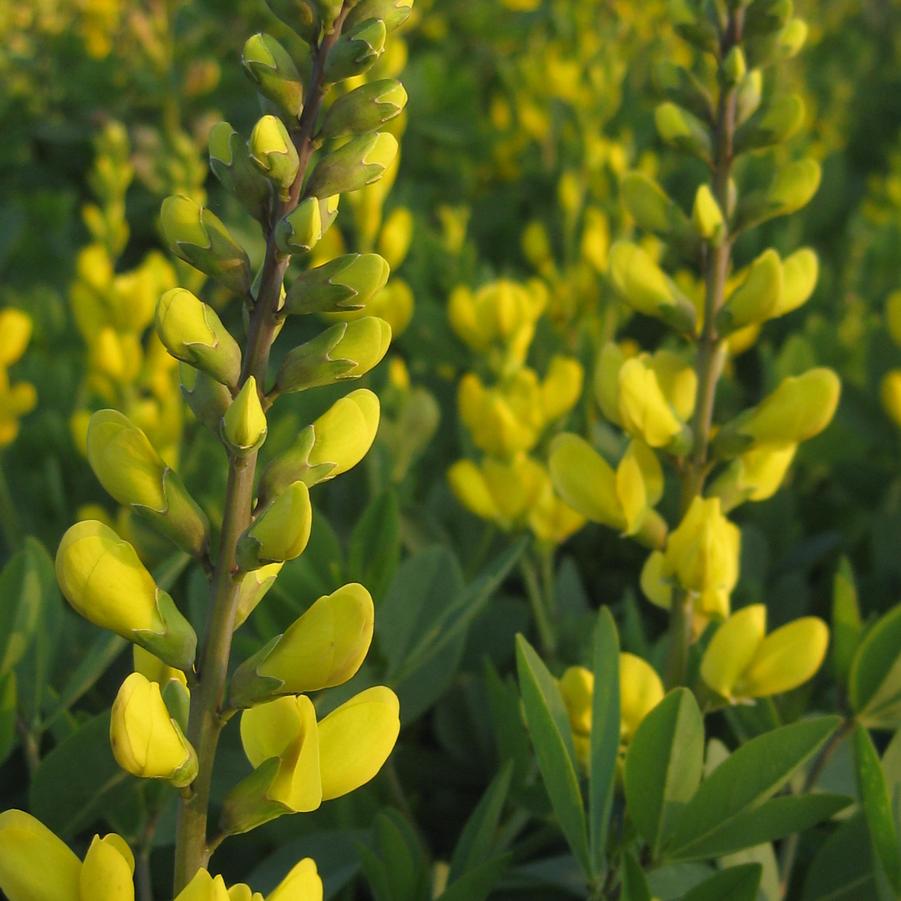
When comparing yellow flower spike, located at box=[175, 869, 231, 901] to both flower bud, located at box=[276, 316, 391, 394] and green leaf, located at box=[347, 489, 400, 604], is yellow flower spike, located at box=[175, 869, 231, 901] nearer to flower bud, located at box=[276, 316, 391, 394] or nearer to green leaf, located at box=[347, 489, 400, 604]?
flower bud, located at box=[276, 316, 391, 394]

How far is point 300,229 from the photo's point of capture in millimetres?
491

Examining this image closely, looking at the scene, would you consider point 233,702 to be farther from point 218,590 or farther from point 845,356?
point 845,356

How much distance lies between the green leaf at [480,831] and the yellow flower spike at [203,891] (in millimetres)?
263

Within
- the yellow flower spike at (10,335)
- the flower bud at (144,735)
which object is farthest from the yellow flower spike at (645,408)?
the yellow flower spike at (10,335)

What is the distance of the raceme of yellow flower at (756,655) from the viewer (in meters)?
0.71

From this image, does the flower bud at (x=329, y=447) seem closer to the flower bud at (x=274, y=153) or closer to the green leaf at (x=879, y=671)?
the flower bud at (x=274, y=153)

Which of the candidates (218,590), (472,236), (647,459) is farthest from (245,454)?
(472,236)

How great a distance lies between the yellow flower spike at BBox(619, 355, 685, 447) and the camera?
0.72m

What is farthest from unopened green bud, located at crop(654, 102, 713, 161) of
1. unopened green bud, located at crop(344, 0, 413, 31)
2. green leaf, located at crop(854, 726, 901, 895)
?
green leaf, located at crop(854, 726, 901, 895)

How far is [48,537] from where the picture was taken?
1.25m

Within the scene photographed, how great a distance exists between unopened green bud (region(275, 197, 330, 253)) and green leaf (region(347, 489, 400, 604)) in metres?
0.40

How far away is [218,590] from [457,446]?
100cm

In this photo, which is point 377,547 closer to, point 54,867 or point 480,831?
point 480,831

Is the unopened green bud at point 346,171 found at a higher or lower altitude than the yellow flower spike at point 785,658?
higher
